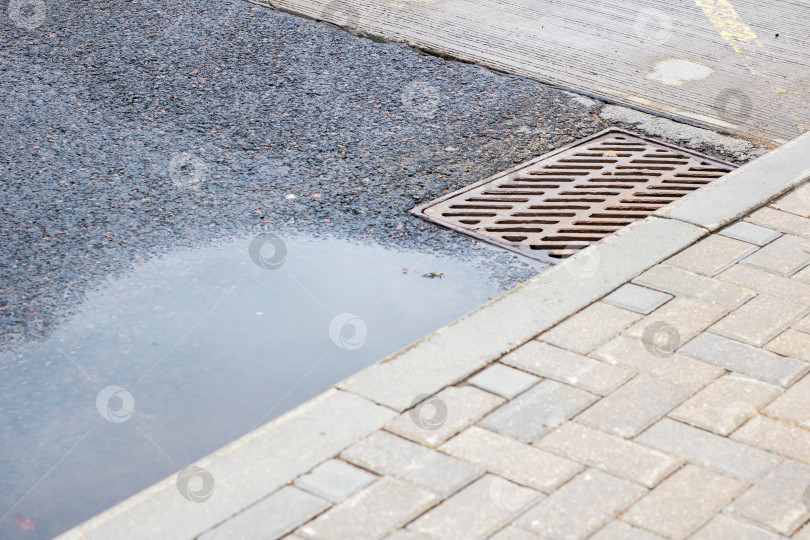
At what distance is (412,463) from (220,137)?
266 cm

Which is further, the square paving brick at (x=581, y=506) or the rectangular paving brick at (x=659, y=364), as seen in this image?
the rectangular paving brick at (x=659, y=364)

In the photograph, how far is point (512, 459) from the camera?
8.42 ft

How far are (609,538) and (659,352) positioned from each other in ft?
2.98

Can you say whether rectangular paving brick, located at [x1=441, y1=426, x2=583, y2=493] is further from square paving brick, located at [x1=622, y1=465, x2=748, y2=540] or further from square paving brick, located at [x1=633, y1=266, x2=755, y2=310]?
square paving brick, located at [x1=633, y1=266, x2=755, y2=310]

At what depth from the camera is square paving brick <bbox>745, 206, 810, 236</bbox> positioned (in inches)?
151

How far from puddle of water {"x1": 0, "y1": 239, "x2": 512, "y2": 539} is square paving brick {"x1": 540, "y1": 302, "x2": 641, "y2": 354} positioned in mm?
412

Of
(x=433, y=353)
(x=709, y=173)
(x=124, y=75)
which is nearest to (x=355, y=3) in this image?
(x=124, y=75)

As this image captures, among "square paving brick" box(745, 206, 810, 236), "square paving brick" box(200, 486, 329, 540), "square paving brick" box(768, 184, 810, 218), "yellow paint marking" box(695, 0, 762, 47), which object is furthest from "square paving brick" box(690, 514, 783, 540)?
"yellow paint marking" box(695, 0, 762, 47)

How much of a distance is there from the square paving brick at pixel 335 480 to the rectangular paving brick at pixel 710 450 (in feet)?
2.67

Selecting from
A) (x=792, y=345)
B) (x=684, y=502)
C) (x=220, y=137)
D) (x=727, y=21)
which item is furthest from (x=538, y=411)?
(x=727, y=21)

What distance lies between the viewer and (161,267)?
3652mm

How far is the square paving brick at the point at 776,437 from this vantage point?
261 cm

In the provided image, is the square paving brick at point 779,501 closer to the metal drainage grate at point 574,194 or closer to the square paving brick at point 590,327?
the square paving brick at point 590,327

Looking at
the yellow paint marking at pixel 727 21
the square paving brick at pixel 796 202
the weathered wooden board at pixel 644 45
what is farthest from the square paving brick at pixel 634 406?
the yellow paint marking at pixel 727 21
